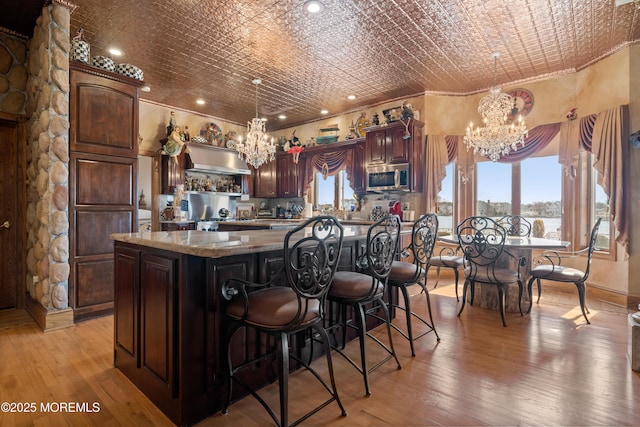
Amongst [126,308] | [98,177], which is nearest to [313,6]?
[98,177]

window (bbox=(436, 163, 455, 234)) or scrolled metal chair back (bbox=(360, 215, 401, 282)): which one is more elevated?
window (bbox=(436, 163, 455, 234))

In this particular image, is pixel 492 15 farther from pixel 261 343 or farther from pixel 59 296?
pixel 59 296

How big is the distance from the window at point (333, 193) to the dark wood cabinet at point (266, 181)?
94 centimetres

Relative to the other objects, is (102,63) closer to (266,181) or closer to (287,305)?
Result: (287,305)

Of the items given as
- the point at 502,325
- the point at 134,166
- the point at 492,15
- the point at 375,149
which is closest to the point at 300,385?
the point at 502,325

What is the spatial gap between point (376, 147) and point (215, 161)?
3078 millimetres

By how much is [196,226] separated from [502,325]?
5.07m

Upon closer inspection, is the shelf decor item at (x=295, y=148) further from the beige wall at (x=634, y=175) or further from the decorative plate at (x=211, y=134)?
the beige wall at (x=634, y=175)

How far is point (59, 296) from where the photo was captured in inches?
121

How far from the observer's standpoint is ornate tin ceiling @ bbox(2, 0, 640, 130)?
3160 mm

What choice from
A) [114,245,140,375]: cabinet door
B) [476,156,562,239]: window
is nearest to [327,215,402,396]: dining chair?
[114,245,140,375]: cabinet door

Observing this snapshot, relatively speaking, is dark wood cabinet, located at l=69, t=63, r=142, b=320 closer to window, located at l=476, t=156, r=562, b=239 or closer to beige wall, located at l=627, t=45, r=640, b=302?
window, located at l=476, t=156, r=562, b=239

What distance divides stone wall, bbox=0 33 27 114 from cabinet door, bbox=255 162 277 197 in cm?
433

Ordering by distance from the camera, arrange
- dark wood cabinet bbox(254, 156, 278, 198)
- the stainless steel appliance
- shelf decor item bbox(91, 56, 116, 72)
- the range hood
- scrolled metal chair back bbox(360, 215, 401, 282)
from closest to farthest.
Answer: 1. scrolled metal chair back bbox(360, 215, 401, 282)
2. shelf decor item bbox(91, 56, 116, 72)
3. the range hood
4. the stainless steel appliance
5. dark wood cabinet bbox(254, 156, 278, 198)
